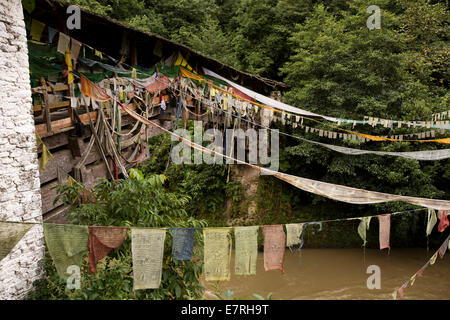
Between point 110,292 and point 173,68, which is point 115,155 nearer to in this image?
point 110,292

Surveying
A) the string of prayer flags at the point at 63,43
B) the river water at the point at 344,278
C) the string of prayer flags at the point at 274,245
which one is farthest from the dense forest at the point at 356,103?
the string of prayer flags at the point at 63,43

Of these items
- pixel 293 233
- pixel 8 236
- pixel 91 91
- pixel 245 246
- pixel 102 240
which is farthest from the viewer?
pixel 91 91

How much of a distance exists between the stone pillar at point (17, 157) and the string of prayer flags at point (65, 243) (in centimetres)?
54

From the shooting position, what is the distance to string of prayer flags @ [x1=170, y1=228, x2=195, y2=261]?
374 cm

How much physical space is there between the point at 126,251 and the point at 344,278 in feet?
25.4

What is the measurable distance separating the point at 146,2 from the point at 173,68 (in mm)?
11806

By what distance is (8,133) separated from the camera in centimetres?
368

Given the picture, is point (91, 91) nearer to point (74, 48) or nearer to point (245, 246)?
point (74, 48)

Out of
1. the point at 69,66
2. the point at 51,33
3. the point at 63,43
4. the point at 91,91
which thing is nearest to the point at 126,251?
the point at 91,91

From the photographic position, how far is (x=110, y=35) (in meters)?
6.71

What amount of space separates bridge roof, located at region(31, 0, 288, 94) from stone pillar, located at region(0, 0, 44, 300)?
78 centimetres

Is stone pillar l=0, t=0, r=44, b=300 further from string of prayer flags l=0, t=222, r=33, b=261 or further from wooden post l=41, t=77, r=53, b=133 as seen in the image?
wooden post l=41, t=77, r=53, b=133

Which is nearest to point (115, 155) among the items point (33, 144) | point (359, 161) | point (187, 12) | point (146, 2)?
point (33, 144)

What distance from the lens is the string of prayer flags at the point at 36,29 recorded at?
4.35 meters
